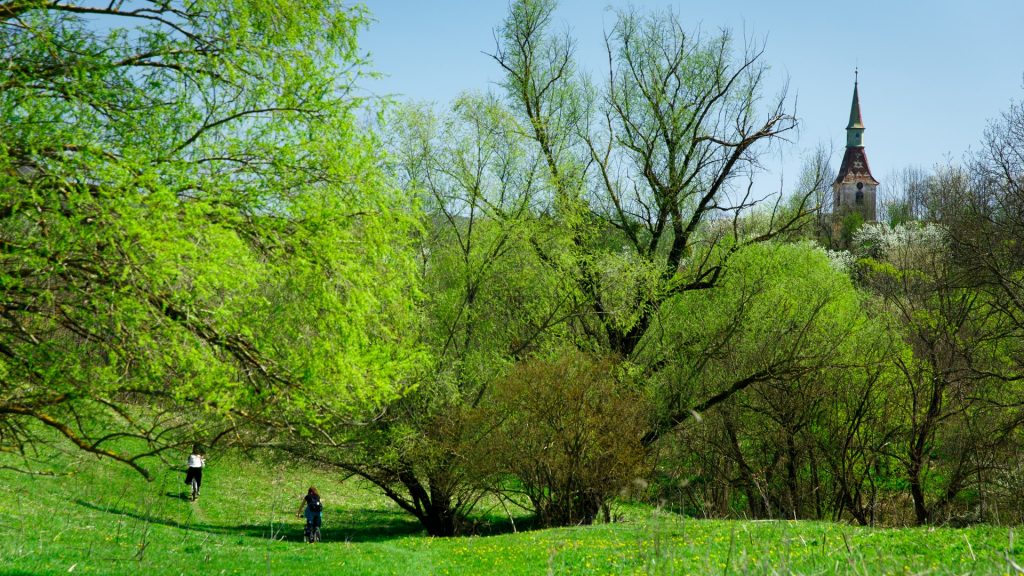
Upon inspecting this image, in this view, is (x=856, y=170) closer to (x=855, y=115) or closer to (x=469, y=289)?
(x=855, y=115)

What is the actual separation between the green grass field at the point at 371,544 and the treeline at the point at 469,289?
1.13 meters

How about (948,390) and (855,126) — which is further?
(855,126)

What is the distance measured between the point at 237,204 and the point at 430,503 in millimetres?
13148

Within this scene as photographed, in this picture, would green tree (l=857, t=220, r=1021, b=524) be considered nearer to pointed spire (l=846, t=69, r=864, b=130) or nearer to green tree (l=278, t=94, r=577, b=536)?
green tree (l=278, t=94, r=577, b=536)

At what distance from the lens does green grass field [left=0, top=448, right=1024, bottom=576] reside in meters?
6.93

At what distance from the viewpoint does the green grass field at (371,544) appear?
22.7 ft

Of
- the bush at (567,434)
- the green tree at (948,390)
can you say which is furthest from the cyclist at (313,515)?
the green tree at (948,390)

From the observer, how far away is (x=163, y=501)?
821 inches

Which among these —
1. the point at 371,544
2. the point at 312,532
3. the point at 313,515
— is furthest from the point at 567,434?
the point at 312,532

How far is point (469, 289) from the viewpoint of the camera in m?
19.3

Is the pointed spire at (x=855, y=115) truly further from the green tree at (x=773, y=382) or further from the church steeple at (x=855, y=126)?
the green tree at (x=773, y=382)

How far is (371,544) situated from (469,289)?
649cm

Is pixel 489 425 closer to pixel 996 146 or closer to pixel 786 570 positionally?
pixel 996 146

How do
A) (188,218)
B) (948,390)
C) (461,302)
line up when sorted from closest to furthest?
(188,218), (461,302), (948,390)
